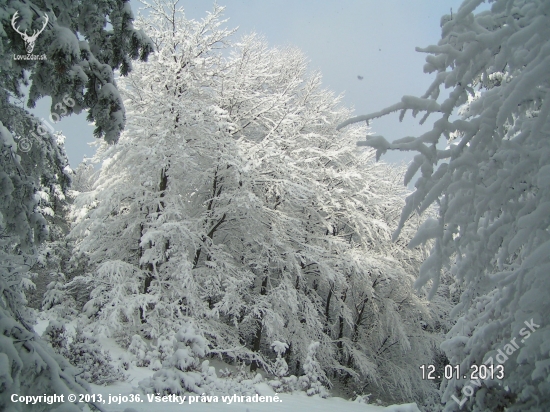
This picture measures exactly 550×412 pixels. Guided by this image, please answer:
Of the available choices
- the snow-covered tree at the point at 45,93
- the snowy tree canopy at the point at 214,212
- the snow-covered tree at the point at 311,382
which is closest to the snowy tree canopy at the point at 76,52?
the snow-covered tree at the point at 45,93

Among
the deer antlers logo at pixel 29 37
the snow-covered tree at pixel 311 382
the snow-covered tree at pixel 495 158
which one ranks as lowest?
the snow-covered tree at pixel 311 382

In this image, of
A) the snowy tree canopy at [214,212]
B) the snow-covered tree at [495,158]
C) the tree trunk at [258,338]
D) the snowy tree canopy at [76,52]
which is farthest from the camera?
the tree trunk at [258,338]

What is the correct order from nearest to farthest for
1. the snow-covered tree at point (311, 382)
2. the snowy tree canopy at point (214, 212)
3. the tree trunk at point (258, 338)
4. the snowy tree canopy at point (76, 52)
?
the snowy tree canopy at point (76, 52)
the snow-covered tree at point (311, 382)
the snowy tree canopy at point (214, 212)
the tree trunk at point (258, 338)

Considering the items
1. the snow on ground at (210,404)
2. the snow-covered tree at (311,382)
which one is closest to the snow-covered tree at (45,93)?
the snow on ground at (210,404)

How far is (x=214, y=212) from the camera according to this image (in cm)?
991

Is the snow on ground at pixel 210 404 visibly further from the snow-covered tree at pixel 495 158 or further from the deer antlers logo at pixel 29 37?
the deer antlers logo at pixel 29 37

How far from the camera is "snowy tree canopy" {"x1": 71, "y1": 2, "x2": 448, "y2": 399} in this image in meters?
8.80

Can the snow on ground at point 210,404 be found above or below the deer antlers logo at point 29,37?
below

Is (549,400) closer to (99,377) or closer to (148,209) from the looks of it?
(99,377)

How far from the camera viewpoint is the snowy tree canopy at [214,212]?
8.80 meters

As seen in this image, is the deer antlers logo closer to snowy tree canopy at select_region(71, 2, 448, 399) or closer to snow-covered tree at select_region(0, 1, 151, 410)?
snow-covered tree at select_region(0, 1, 151, 410)

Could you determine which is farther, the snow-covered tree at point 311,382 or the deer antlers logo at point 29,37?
the snow-covered tree at point 311,382

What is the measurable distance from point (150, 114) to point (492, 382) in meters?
9.12

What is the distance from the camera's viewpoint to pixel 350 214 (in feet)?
38.4
